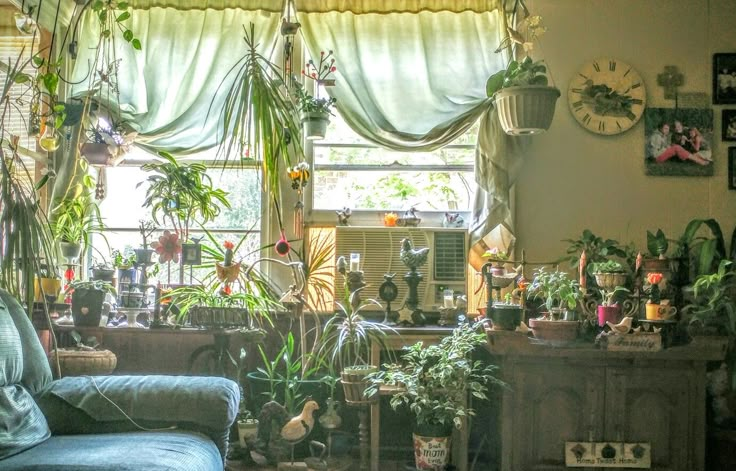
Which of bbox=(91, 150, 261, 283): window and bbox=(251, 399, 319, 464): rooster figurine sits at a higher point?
bbox=(91, 150, 261, 283): window

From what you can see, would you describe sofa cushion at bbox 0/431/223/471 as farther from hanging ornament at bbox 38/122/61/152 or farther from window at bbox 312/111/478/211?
window at bbox 312/111/478/211

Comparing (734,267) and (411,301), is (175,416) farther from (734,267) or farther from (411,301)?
(734,267)

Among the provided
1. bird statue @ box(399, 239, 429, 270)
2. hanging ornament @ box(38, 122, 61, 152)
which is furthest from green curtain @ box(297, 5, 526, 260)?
hanging ornament @ box(38, 122, 61, 152)

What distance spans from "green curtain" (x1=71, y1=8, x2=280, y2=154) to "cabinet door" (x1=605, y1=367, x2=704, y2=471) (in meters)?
2.37

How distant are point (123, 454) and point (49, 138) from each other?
1.60 metres

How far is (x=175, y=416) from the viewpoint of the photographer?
271 cm

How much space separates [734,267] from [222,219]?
267cm

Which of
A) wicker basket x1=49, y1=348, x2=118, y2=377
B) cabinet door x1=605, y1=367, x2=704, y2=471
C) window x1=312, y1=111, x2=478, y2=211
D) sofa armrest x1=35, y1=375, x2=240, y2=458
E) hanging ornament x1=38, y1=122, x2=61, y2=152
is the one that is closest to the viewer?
sofa armrest x1=35, y1=375, x2=240, y2=458

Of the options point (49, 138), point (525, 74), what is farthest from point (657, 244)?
point (49, 138)

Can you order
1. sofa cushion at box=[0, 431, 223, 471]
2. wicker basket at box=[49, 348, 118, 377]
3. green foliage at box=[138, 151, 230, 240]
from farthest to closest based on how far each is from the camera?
1. green foliage at box=[138, 151, 230, 240]
2. wicker basket at box=[49, 348, 118, 377]
3. sofa cushion at box=[0, 431, 223, 471]

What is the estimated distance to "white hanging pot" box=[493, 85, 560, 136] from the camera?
3.63 m

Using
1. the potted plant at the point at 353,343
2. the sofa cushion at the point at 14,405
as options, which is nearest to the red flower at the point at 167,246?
the potted plant at the point at 353,343

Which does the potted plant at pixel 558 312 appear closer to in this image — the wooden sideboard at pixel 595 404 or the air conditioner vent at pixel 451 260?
the wooden sideboard at pixel 595 404

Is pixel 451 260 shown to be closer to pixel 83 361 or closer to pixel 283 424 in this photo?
pixel 283 424
